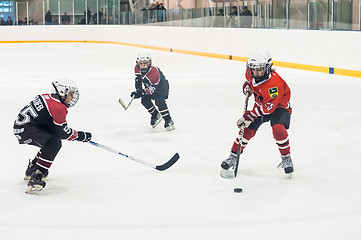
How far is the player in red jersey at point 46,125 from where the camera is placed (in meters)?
3.83

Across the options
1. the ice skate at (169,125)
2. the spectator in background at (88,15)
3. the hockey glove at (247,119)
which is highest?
the spectator in background at (88,15)

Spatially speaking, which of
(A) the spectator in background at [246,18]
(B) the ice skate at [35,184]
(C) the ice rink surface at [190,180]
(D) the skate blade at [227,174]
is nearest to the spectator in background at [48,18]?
(A) the spectator in background at [246,18]

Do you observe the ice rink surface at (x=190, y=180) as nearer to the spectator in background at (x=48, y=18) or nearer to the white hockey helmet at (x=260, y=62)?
the white hockey helmet at (x=260, y=62)

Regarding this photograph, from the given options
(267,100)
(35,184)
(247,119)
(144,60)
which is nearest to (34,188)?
(35,184)

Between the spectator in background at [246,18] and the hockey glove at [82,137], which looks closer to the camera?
the hockey glove at [82,137]

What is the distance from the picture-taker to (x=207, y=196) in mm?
3805

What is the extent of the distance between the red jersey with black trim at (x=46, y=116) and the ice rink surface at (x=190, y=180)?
0.38 meters

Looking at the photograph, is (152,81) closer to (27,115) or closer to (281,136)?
(281,136)

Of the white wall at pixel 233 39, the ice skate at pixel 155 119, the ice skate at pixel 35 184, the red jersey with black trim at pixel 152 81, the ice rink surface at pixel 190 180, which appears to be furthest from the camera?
the white wall at pixel 233 39

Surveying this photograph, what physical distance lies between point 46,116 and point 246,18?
11543 mm

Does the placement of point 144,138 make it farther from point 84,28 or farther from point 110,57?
point 84,28

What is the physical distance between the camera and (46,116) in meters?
3.90

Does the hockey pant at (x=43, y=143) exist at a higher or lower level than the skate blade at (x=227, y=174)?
higher

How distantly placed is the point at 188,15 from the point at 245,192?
49.5 feet
